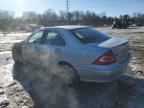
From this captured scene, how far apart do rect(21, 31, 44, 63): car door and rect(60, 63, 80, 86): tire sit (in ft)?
4.11

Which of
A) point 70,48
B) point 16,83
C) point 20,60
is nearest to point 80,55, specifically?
point 70,48

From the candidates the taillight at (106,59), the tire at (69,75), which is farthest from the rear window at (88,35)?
the tire at (69,75)

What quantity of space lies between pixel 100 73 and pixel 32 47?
2.75m

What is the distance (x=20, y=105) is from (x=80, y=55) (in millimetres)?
1796

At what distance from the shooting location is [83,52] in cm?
500

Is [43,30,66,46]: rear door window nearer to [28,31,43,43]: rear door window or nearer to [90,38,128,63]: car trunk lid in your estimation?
[28,31,43,43]: rear door window

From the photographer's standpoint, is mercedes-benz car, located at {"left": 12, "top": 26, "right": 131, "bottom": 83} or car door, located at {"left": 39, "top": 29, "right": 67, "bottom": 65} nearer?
mercedes-benz car, located at {"left": 12, "top": 26, "right": 131, "bottom": 83}

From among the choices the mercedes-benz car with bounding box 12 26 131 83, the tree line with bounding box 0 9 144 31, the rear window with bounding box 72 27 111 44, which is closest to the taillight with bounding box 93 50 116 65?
the mercedes-benz car with bounding box 12 26 131 83

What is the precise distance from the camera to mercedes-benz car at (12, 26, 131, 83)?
480cm

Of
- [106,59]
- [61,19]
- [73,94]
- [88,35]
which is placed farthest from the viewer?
[61,19]

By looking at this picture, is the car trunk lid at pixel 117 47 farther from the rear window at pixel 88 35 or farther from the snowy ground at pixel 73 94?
the snowy ground at pixel 73 94

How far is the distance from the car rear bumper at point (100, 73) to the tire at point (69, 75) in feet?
0.60

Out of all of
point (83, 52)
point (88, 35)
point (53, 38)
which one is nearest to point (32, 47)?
point (53, 38)

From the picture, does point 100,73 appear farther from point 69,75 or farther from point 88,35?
point 88,35
